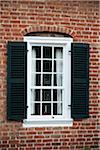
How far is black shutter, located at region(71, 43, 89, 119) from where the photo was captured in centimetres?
976

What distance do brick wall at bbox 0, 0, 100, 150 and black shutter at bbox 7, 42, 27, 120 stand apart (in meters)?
0.11

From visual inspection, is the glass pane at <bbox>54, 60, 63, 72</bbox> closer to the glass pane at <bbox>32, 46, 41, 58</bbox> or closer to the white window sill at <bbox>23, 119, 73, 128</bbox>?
the glass pane at <bbox>32, 46, 41, 58</bbox>

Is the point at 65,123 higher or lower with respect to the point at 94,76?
lower

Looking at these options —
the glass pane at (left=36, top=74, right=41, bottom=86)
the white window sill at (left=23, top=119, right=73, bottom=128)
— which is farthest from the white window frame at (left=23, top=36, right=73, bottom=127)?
the glass pane at (left=36, top=74, right=41, bottom=86)

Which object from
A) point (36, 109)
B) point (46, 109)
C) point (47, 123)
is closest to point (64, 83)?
point (46, 109)

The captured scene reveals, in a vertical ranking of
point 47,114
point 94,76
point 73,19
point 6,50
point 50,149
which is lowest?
point 50,149

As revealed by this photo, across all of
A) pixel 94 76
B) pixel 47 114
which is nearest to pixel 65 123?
pixel 47 114

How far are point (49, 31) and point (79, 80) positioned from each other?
1265 millimetres

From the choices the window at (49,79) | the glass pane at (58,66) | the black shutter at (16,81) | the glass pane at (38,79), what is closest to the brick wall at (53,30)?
the black shutter at (16,81)

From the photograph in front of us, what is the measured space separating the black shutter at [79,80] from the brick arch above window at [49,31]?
0.94 ft

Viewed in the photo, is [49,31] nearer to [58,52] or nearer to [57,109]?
[58,52]

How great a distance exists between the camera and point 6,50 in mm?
9508

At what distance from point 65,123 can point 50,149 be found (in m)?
0.66

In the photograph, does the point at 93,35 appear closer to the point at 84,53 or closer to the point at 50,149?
the point at 84,53
